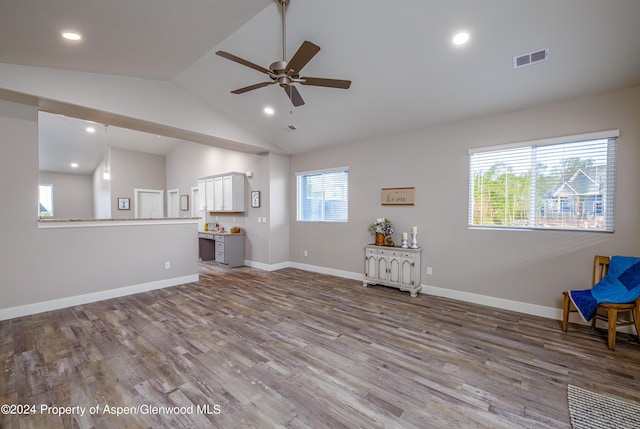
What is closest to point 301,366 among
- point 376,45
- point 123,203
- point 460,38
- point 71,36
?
point 376,45

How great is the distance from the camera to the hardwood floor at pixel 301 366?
1.82 m

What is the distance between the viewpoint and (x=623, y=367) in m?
2.38

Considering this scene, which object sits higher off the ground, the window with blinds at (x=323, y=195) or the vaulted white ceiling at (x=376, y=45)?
the vaulted white ceiling at (x=376, y=45)

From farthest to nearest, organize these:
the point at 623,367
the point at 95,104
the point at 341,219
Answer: the point at 341,219
the point at 95,104
the point at 623,367

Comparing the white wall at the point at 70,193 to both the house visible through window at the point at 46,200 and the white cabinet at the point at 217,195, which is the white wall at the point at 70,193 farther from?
the white cabinet at the point at 217,195

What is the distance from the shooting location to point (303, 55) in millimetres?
2322

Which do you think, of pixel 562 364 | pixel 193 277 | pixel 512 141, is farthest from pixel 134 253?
pixel 512 141

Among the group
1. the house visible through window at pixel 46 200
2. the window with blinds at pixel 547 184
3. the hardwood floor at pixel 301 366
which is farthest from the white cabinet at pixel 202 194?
the house visible through window at pixel 46 200

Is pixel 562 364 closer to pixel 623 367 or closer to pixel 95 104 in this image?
pixel 623 367

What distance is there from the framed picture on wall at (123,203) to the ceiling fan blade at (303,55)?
28.8ft

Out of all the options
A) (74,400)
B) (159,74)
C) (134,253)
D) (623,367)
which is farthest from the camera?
(134,253)

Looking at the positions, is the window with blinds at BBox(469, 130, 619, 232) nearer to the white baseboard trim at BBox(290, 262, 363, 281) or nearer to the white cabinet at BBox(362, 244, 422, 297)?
the white cabinet at BBox(362, 244, 422, 297)

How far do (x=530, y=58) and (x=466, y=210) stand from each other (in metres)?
2.01

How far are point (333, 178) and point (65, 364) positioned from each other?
474 centimetres
